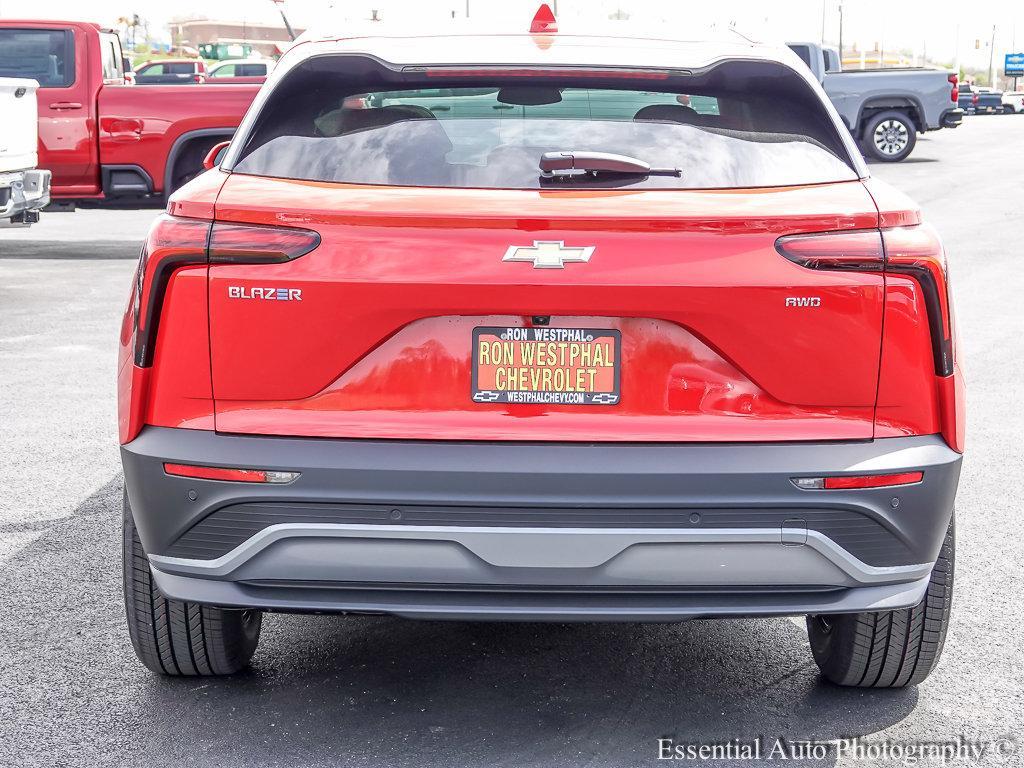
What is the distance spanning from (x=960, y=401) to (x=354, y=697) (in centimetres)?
175

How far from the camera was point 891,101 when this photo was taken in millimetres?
26031

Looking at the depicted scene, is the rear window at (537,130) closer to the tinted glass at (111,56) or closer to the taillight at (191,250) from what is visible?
the taillight at (191,250)

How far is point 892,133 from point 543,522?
2497 centimetres

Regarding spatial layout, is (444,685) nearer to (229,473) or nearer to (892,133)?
(229,473)

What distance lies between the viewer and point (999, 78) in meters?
171

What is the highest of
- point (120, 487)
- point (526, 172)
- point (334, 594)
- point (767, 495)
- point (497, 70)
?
point (497, 70)

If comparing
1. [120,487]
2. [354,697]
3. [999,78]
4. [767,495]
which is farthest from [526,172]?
[999,78]

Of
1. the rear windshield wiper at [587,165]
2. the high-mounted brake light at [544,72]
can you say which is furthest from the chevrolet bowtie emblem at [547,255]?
the high-mounted brake light at [544,72]

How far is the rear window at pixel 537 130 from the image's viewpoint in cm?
321

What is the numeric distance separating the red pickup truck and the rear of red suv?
34.4 feet

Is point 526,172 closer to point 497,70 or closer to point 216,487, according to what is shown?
point 497,70

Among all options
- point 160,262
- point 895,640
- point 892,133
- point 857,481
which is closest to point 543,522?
point 857,481

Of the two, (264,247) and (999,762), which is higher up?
(264,247)

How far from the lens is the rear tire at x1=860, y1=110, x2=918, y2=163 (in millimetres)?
26188
